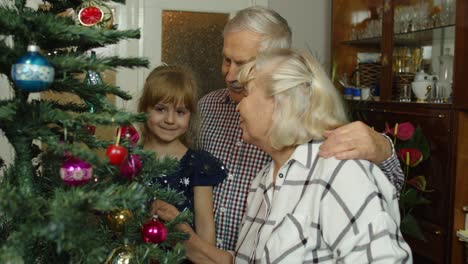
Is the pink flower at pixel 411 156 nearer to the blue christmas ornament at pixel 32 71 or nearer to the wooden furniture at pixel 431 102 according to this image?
the wooden furniture at pixel 431 102

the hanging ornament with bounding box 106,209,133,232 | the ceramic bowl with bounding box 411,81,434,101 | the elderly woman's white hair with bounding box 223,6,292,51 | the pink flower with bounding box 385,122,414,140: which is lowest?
the hanging ornament with bounding box 106,209,133,232

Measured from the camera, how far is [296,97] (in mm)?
1098

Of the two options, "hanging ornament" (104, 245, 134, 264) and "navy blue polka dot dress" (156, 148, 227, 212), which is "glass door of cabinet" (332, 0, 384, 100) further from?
"hanging ornament" (104, 245, 134, 264)

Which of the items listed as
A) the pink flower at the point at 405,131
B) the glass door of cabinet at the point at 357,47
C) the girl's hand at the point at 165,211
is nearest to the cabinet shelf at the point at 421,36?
the glass door of cabinet at the point at 357,47

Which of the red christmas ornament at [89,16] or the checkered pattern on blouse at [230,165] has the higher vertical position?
the red christmas ornament at [89,16]

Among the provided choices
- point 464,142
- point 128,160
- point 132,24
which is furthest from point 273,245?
point 132,24

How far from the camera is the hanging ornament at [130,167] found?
0.78 meters

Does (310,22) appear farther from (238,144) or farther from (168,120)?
(168,120)

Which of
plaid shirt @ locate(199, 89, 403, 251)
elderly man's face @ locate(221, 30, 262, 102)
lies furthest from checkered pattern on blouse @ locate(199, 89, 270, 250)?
elderly man's face @ locate(221, 30, 262, 102)

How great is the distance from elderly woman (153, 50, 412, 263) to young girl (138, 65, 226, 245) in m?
0.19

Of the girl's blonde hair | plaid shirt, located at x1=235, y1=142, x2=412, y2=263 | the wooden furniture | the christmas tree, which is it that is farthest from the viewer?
the wooden furniture

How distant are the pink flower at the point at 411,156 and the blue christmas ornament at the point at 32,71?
1773 millimetres

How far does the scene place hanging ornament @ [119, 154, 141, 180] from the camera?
2.55ft

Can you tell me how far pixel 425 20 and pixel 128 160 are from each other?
2.22 m
